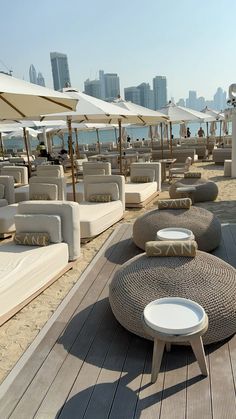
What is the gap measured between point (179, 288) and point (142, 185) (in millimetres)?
6808

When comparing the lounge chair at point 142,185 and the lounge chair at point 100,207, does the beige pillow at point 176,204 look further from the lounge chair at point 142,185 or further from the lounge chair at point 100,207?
the lounge chair at point 142,185

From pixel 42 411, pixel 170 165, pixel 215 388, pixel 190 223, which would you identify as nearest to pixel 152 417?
pixel 215 388

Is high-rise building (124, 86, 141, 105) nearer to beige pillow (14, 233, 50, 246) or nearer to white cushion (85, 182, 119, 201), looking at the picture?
white cushion (85, 182, 119, 201)

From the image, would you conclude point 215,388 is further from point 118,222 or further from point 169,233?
point 118,222

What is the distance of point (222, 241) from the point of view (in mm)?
5840

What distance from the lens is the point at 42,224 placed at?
5133 millimetres

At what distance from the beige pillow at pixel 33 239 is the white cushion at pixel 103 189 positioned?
310 centimetres

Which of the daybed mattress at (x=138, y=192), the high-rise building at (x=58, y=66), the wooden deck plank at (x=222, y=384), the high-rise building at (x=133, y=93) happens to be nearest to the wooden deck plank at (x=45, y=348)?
the wooden deck plank at (x=222, y=384)

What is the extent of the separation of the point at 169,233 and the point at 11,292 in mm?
2185

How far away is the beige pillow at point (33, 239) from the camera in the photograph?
16.5ft

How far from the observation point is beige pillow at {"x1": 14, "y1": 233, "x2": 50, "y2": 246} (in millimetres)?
5020

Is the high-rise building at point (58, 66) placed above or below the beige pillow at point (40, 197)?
above

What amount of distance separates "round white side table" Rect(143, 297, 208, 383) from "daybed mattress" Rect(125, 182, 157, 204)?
20.3ft

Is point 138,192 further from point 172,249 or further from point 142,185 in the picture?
point 172,249
